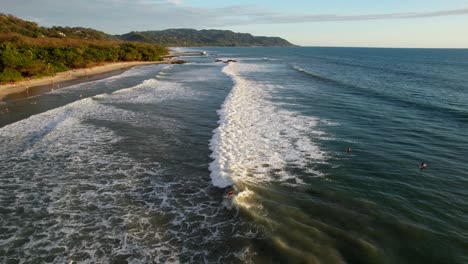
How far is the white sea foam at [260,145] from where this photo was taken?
1473 cm

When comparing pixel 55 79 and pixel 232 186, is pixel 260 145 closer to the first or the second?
pixel 232 186

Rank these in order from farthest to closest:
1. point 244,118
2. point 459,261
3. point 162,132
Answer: point 244,118 → point 162,132 → point 459,261

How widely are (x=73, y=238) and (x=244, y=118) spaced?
16.1 meters

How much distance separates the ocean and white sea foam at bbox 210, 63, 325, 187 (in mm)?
89

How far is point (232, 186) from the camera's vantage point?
526 inches

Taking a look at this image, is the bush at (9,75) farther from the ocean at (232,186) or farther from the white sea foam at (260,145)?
the white sea foam at (260,145)

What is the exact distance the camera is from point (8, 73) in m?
39.2

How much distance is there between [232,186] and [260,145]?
5.54 m

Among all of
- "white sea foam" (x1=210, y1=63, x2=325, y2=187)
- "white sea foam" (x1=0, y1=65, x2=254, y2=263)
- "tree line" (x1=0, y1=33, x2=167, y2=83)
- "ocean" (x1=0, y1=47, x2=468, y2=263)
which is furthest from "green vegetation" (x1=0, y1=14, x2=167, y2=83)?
"white sea foam" (x1=210, y1=63, x2=325, y2=187)

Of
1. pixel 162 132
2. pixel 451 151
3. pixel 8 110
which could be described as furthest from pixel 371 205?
pixel 8 110

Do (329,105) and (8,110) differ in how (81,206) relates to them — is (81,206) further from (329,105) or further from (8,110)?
(329,105)

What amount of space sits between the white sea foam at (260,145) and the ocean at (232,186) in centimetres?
9

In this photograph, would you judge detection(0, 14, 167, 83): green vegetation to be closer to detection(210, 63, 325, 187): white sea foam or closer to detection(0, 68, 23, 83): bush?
detection(0, 68, 23, 83): bush

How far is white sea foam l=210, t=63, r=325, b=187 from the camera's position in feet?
48.3
